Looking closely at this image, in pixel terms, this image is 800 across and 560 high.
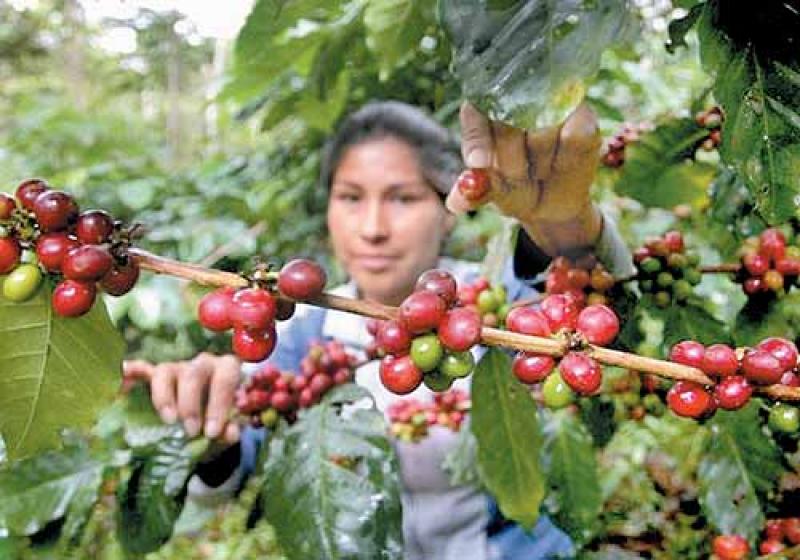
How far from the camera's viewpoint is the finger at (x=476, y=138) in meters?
0.76

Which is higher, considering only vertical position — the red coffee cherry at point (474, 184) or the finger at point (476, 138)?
the finger at point (476, 138)

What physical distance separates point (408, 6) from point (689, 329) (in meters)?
0.49

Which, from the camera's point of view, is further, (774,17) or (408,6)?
(408,6)

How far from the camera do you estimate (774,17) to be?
589 mm

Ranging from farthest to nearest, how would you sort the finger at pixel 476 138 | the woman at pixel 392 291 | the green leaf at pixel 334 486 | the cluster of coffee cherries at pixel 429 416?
the cluster of coffee cherries at pixel 429 416
the woman at pixel 392 291
the green leaf at pixel 334 486
the finger at pixel 476 138

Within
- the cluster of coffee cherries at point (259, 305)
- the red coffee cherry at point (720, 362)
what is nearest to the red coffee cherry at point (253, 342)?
the cluster of coffee cherries at point (259, 305)

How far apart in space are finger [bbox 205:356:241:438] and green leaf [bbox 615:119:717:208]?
59cm

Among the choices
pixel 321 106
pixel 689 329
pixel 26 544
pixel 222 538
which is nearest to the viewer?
pixel 689 329

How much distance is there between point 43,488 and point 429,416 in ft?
1.92

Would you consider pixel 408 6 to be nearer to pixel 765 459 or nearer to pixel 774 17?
pixel 774 17

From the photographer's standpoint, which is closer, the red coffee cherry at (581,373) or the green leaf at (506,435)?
the red coffee cherry at (581,373)

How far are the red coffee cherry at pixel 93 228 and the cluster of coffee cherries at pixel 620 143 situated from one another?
28.1 inches

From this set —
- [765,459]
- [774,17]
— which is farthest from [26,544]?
[774,17]

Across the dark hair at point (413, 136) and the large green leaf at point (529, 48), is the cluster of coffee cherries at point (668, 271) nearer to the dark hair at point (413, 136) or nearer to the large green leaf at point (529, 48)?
the large green leaf at point (529, 48)
